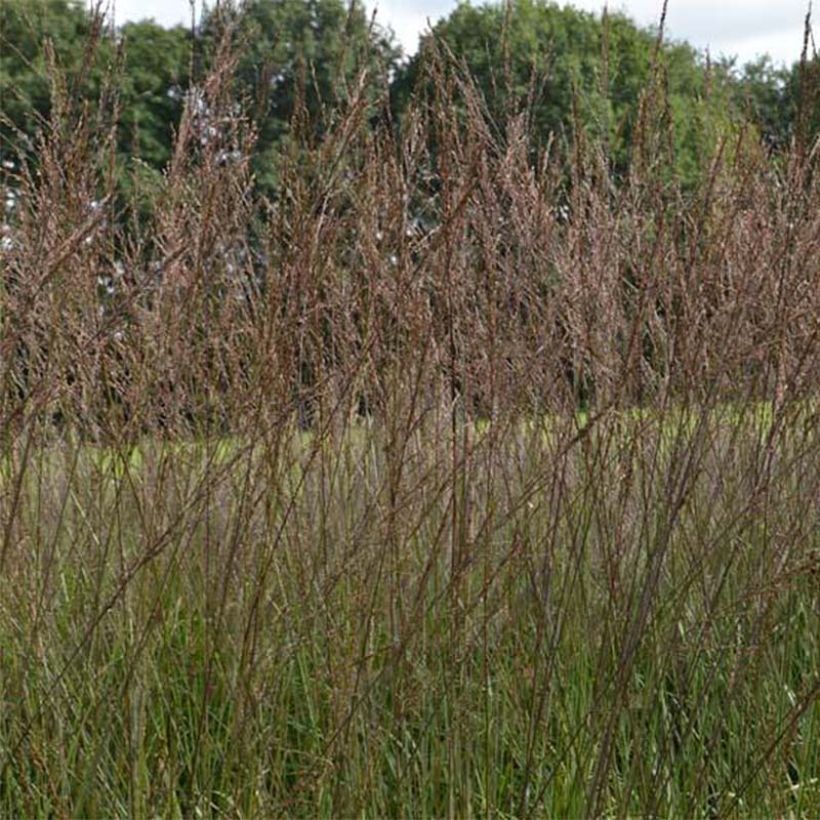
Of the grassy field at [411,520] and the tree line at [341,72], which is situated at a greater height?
the tree line at [341,72]

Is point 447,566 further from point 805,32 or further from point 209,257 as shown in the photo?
point 805,32

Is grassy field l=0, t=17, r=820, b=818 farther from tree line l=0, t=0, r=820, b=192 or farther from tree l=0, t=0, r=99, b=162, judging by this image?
tree l=0, t=0, r=99, b=162

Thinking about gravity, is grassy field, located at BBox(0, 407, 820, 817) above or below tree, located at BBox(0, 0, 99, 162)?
below

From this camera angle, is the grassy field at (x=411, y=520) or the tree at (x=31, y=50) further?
the tree at (x=31, y=50)

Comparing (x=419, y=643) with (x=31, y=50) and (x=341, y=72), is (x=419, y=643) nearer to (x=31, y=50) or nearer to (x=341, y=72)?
(x=341, y=72)

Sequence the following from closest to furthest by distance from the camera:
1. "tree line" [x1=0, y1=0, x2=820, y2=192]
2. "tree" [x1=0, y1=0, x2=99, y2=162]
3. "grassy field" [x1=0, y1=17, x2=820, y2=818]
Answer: "grassy field" [x1=0, y1=17, x2=820, y2=818]
"tree line" [x1=0, y1=0, x2=820, y2=192]
"tree" [x1=0, y1=0, x2=99, y2=162]

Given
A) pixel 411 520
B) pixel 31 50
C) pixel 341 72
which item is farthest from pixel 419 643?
pixel 31 50

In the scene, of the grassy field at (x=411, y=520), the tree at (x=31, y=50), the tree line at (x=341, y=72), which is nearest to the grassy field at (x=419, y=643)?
the grassy field at (x=411, y=520)

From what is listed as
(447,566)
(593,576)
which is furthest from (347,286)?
(593,576)

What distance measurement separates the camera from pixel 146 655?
2.08 metres

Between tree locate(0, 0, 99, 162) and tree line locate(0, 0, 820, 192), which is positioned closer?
tree line locate(0, 0, 820, 192)

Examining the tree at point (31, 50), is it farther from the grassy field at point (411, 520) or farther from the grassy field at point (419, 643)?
the grassy field at point (419, 643)

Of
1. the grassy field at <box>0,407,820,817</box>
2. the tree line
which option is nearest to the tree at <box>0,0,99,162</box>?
the tree line

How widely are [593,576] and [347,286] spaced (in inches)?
36.0
